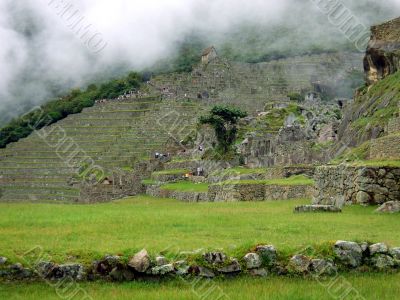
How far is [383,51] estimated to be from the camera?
37.4 meters

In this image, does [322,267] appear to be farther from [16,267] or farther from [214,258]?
[16,267]

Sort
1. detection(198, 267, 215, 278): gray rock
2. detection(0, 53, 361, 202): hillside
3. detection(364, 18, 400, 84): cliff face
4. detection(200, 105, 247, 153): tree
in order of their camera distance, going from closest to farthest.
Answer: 1. detection(198, 267, 215, 278): gray rock
2. detection(364, 18, 400, 84): cliff face
3. detection(200, 105, 247, 153): tree
4. detection(0, 53, 361, 202): hillside

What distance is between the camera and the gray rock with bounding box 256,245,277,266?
9.44 metres

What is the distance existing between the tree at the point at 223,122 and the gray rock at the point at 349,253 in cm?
3782

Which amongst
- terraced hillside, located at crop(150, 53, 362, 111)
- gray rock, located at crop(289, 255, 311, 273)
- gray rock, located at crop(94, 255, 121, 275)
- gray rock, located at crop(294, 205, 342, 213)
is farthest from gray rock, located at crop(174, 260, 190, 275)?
terraced hillside, located at crop(150, 53, 362, 111)

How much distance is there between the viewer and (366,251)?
9.71 metres

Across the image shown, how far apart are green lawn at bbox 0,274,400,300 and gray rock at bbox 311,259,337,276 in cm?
19

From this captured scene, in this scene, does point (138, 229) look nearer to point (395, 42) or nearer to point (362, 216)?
point (362, 216)

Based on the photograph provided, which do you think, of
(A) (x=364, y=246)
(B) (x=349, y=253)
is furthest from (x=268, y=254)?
(A) (x=364, y=246)

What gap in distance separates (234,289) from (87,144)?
53610mm

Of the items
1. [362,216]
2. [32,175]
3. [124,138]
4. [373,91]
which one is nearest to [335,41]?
[124,138]

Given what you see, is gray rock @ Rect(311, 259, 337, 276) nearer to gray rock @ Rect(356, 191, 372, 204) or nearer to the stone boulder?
the stone boulder

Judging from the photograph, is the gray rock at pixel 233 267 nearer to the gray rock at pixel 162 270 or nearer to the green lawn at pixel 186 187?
the gray rock at pixel 162 270

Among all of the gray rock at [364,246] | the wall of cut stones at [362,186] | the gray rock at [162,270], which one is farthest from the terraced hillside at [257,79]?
the gray rock at [162,270]
